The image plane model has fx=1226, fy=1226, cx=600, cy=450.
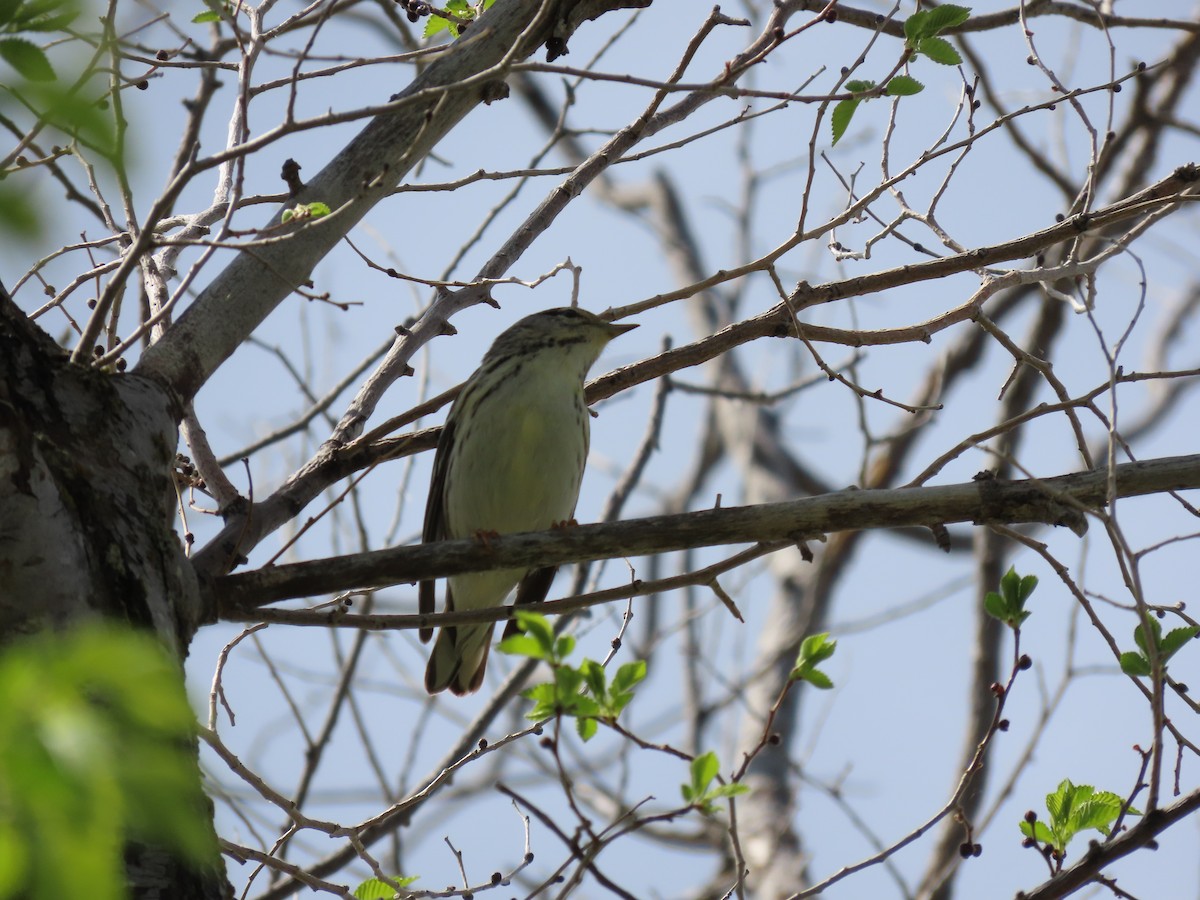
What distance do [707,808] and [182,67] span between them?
2.89 metres

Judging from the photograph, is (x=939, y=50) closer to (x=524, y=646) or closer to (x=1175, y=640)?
(x=1175, y=640)

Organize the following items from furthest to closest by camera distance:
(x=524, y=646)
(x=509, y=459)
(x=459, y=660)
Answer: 1. (x=459, y=660)
2. (x=509, y=459)
3. (x=524, y=646)

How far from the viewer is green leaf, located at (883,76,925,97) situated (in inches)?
153

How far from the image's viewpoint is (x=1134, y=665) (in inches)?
126

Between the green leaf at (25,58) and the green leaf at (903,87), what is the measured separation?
275 centimetres

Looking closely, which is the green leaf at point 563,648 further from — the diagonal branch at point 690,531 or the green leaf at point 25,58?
the green leaf at point 25,58

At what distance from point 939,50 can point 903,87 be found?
0.17m

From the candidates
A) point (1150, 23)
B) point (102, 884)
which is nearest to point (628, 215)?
point (1150, 23)

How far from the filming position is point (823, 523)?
141 inches

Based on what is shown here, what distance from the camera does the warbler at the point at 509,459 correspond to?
590cm

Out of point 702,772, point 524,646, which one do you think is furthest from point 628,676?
point 524,646

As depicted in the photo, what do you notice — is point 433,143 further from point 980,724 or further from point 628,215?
point 628,215

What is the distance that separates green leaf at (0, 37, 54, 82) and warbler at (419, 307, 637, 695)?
3988 millimetres

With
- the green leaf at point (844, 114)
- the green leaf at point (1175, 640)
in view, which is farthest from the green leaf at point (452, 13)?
the green leaf at point (1175, 640)
